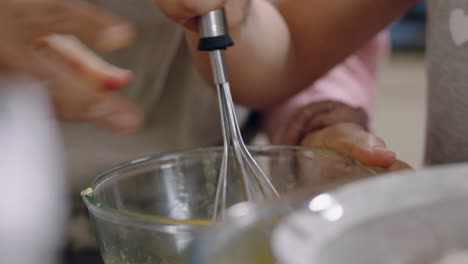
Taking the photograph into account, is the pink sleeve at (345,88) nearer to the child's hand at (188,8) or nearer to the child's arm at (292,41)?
the child's arm at (292,41)

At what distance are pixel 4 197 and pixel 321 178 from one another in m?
0.15

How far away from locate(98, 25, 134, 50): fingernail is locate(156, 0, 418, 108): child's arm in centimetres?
17

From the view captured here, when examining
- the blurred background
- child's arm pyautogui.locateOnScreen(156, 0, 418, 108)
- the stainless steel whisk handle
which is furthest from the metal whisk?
the blurred background

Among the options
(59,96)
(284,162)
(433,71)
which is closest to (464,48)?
(433,71)

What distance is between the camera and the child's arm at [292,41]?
1.32 feet

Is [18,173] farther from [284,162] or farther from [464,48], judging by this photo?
[464,48]

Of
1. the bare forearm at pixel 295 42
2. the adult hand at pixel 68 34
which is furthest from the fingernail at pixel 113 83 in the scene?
the bare forearm at pixel 295 42

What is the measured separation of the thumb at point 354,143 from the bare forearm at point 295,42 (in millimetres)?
74

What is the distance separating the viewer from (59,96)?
22 cm

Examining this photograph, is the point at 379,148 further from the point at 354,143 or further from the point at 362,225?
the point at 362,225

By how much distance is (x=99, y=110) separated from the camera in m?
0.22

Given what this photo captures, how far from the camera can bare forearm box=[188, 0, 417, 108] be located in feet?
1.33

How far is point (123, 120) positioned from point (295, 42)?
0.25 m

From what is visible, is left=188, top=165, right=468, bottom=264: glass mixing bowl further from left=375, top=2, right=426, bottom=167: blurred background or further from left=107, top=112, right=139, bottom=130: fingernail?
left=375, top=2, right=426, bottom=167: blurred background
